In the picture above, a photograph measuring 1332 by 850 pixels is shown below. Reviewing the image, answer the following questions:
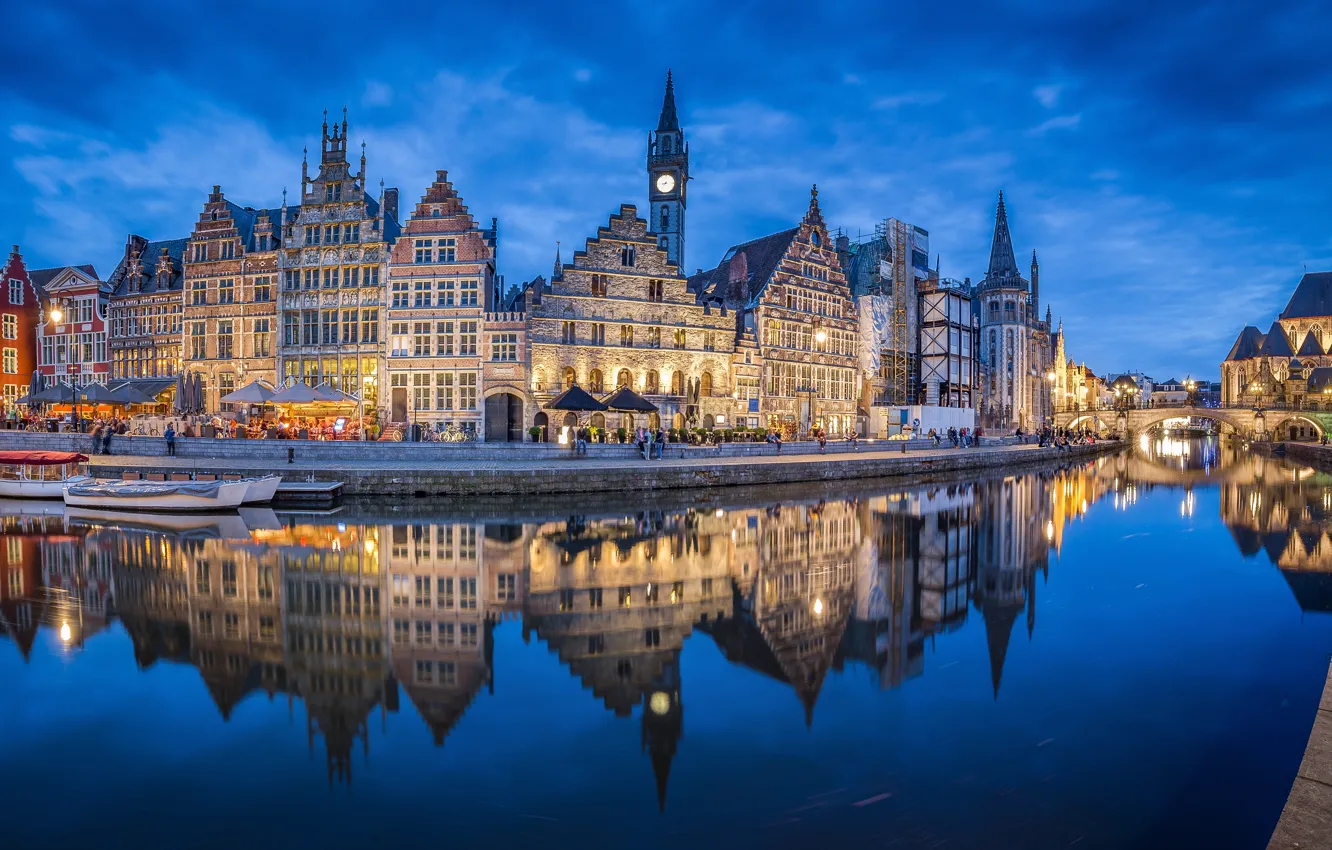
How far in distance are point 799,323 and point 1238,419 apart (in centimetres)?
6086

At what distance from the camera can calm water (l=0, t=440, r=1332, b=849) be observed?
5430 millimetres

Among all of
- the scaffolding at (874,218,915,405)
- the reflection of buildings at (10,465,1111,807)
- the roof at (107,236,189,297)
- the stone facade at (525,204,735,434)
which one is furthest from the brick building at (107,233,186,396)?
the scaffolding at (874,218,915,405)

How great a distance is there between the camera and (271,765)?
244 inches

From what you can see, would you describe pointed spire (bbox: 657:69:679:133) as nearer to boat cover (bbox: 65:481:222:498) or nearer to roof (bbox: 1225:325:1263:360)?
boat cover (bbox: 65:481:222:498)

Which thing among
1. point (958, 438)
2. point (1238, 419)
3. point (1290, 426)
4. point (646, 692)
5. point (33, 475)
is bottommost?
point (646, 692)

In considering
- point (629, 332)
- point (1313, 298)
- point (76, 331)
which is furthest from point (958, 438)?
point (1313, 298)

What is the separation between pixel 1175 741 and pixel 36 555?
19248 mm

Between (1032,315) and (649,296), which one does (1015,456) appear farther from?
(1032,315)

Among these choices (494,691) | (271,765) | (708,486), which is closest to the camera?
(271,765)

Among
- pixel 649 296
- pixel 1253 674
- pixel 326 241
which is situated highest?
pixel 326 241

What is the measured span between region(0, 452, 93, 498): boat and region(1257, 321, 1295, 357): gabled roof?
10471 cm

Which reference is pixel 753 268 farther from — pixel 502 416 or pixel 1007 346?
pixel 1007 346

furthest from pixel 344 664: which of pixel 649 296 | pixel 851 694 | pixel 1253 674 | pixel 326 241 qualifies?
pixel 326 241

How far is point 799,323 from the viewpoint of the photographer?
4284cm
